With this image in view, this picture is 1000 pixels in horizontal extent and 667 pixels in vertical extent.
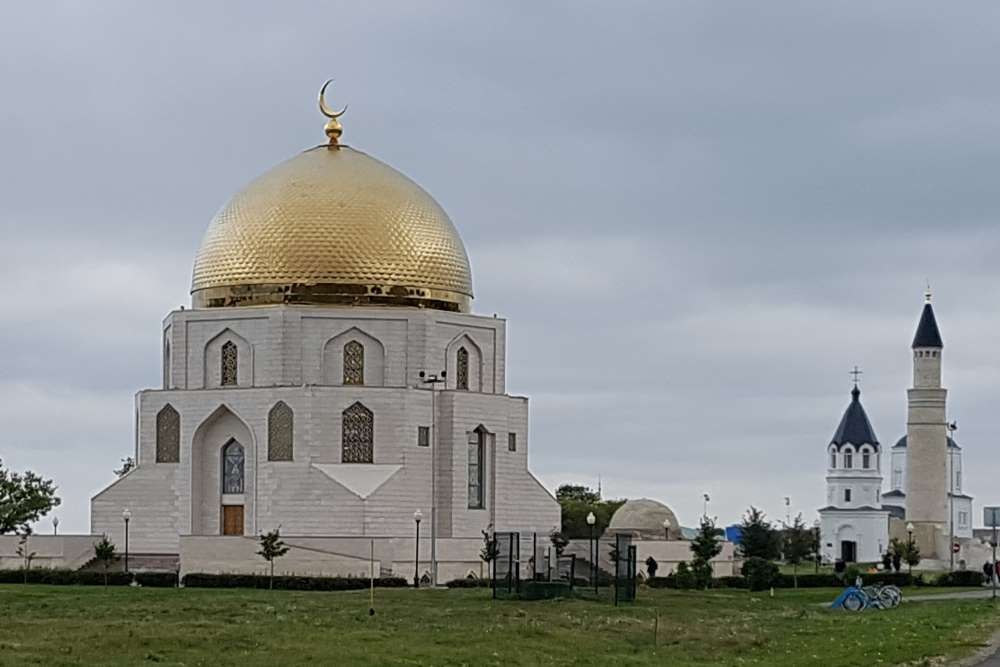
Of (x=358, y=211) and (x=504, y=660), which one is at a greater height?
(x=358, y=211)

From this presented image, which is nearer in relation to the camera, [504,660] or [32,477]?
[504,660]

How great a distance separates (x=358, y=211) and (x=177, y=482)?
9.01 meters

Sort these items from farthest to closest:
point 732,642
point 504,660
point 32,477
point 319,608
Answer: point 32,477, point 319,608, point 732,642, point 504,660

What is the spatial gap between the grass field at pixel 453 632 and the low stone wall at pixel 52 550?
50.3 ft

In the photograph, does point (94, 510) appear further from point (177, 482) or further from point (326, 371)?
point (326, 371)

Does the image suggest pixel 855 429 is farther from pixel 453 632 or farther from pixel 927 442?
pixel 453 632

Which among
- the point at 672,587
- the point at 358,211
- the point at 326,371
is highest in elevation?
the point at 358,211

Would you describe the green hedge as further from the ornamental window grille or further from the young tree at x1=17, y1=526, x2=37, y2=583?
the ornamental window grille

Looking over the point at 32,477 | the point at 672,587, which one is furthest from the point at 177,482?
the point at 672,587

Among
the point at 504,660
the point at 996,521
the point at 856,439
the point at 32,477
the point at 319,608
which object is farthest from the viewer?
the point at 856,439

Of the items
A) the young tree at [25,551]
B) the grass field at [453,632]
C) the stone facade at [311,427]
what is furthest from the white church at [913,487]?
the grass field at [453,632]

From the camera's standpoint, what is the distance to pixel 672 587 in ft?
162

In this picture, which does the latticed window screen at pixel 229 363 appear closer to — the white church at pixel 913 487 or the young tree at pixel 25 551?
the young tree at pixel 25 551

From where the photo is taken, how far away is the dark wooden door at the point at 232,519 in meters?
55.6
